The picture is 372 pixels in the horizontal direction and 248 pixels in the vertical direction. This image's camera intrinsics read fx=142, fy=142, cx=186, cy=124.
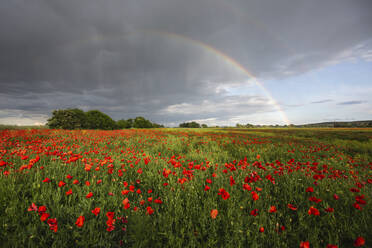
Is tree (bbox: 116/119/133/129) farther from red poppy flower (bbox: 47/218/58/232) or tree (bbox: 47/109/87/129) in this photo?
red poppy flower (bbox: 47/218/58/232)

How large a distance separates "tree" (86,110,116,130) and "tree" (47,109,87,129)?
10.1 feet

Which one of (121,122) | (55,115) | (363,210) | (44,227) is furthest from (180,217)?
(121,122)

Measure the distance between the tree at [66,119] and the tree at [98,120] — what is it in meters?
3.08

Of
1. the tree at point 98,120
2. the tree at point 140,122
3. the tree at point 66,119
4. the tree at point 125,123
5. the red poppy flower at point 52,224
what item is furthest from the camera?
the tree at point 140,122

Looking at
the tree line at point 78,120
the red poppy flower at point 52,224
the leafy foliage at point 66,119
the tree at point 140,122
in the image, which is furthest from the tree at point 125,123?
the red poppy flower at point 52,224

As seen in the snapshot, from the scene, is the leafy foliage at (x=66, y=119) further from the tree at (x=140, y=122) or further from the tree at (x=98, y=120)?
the tree at (x=140, y=122)

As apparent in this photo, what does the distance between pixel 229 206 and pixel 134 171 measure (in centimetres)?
261

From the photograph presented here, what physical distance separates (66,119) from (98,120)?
Answer: 31.5 ft

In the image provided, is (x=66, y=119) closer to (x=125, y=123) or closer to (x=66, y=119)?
(x=66, y=119)

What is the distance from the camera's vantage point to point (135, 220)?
181 centimetres

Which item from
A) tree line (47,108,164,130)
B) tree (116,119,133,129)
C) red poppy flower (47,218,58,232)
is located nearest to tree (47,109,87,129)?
tree line (47,108,164,130)

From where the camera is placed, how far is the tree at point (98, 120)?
31.5 m

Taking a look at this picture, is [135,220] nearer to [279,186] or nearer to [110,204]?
[110,204]

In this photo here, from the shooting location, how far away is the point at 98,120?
112 ft
